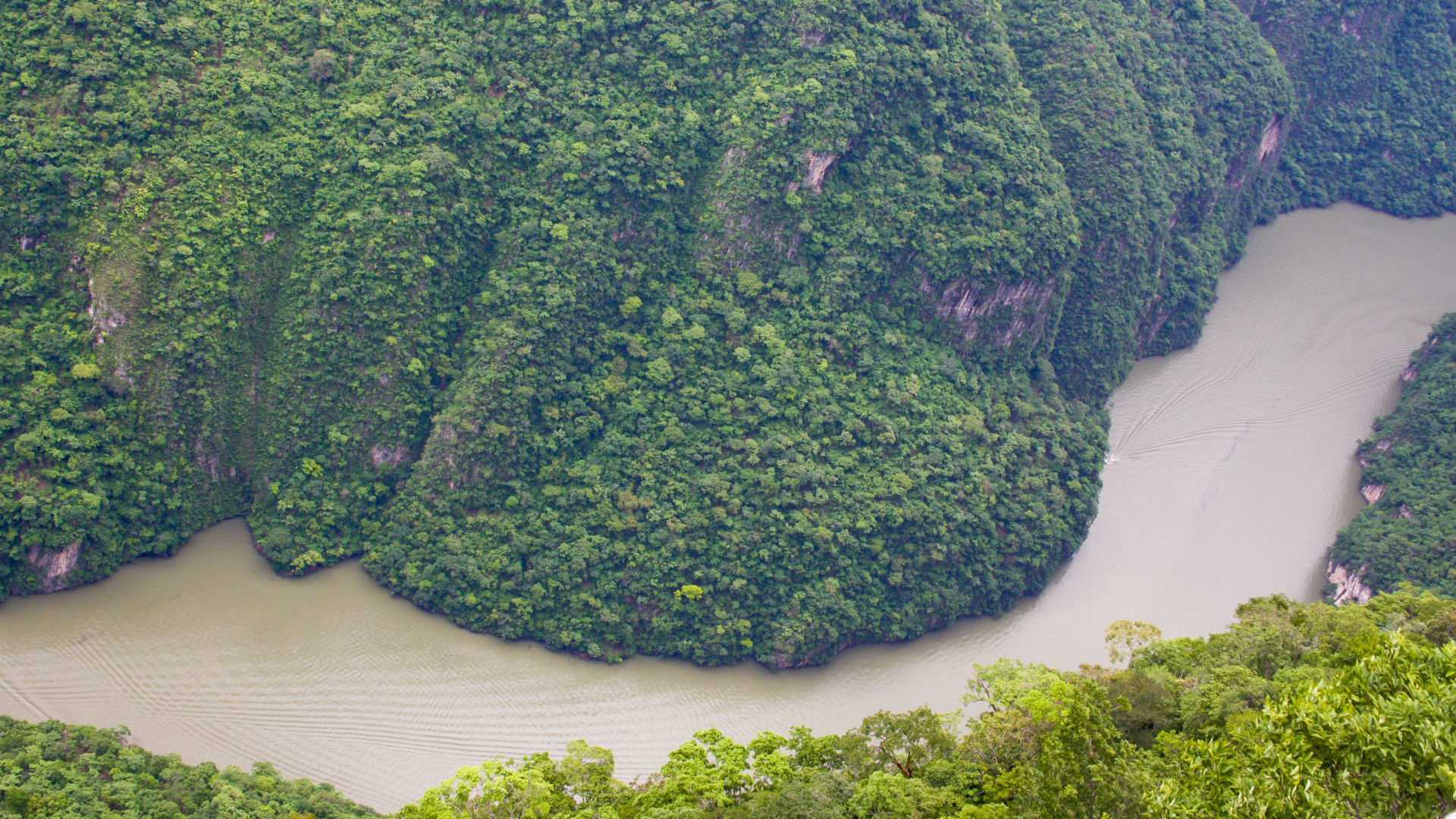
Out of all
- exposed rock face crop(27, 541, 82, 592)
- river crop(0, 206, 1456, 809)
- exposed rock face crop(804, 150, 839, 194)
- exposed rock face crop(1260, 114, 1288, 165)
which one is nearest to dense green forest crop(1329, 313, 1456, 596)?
river crop(0, 206, 1456, 809)

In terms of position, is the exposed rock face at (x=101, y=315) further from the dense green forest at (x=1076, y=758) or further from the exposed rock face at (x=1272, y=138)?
the exposed rock face at (x=1272, y=138)

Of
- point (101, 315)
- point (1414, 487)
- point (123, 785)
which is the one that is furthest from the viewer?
point (1414, 487)

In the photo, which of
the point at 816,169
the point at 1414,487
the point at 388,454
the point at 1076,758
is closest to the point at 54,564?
the point at 388,454

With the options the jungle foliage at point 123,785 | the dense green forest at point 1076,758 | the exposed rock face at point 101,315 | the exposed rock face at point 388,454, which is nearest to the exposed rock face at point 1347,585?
the dense green forest at point 1076,758

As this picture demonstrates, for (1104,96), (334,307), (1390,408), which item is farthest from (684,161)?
(1390,408)

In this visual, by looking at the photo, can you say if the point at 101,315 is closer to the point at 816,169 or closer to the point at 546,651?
the point at 546,651

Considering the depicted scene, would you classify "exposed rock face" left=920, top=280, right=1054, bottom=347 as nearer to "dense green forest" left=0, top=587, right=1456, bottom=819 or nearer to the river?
the river
